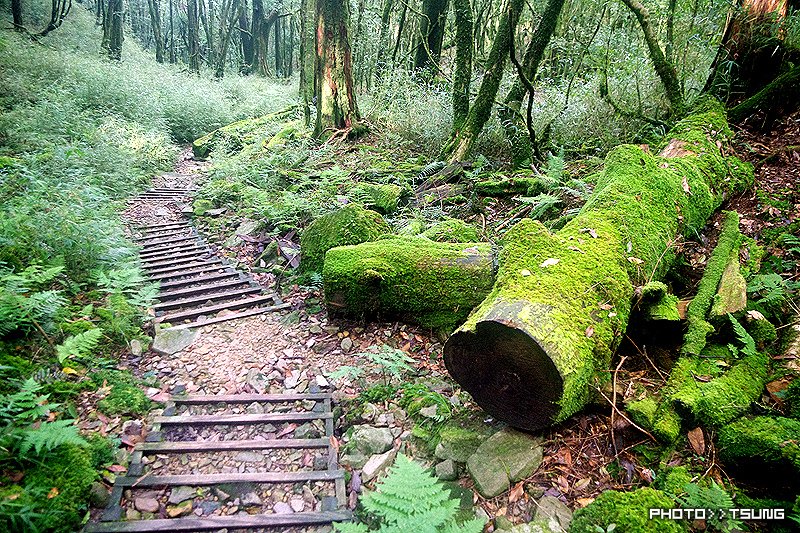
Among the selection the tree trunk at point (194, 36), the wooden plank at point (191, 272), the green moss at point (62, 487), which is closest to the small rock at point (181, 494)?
the green moss at point (62, 487)

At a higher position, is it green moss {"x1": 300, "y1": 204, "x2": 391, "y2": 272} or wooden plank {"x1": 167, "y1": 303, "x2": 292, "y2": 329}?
green moss {"x1": 300, "y1": 204, "x2": 391, "y2": 272}

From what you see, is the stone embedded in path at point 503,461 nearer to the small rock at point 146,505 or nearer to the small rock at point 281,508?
the small rock at point 281,508

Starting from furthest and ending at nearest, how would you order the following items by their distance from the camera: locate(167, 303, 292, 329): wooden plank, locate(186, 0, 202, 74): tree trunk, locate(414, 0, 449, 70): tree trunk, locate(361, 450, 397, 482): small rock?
locate(186, 0, 202, 74): tree trunk
locate(414, 0, 449, 70): tree trunk
locate(167, 303, 292, 329): wooden plank
locate(361, 450, 397, 482): small rock

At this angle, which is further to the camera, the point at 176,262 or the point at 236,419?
the point at 176,262

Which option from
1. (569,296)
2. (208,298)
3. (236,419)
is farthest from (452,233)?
(208,298)

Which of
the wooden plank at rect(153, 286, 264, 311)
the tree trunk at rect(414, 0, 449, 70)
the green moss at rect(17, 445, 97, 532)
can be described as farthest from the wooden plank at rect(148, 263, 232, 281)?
the tree trunk at rect(414, 0, 449, 70)

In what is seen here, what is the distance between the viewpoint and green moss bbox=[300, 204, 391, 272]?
5.80m

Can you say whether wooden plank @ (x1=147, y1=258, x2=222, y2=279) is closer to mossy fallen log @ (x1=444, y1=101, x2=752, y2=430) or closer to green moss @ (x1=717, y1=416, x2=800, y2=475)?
mossy fallen log @ (x1=444, y1=101, x2=752, y2=430)

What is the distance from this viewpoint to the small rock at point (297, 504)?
122 inches

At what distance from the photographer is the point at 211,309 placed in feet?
18.6

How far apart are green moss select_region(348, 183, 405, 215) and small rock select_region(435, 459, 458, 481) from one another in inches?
184

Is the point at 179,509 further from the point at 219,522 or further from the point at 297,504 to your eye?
the point at 297,504

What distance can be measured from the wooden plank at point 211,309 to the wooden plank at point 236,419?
182 cm

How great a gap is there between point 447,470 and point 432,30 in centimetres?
1284
